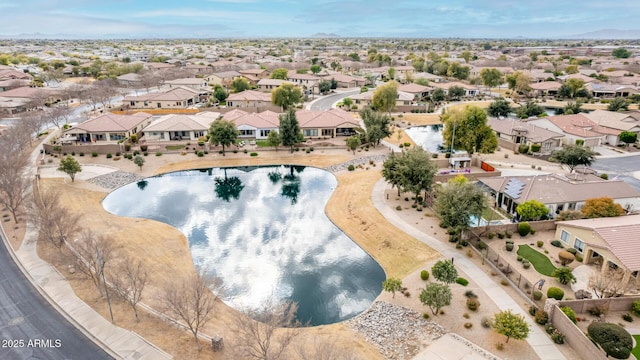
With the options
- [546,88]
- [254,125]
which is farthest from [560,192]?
[546,88]

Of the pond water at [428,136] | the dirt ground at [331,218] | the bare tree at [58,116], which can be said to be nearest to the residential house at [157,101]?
the bare tree at [58,116]

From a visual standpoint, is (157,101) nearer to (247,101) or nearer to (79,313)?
(247,101)

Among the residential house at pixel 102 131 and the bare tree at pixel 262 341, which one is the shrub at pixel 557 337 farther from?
the residential house at pixel 102 131

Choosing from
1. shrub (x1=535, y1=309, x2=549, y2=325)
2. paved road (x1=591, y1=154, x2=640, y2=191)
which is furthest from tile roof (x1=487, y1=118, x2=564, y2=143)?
shrub (x1=535, y1=309, x2=549, y2=325)

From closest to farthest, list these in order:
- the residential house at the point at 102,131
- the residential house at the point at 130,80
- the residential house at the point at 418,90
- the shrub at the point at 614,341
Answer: the shrub at the point at 614,341, the residential house at the point at 102,131, the residential house at the point at 418,90, the residential house at the point at 130,80

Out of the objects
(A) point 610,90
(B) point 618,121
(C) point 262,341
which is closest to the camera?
(C) point 262,341

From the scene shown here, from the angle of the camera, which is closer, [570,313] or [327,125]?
[570,313]

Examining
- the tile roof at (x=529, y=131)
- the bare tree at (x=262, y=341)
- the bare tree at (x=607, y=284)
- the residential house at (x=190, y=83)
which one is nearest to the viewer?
the bare tree at (x=262, y=341)
